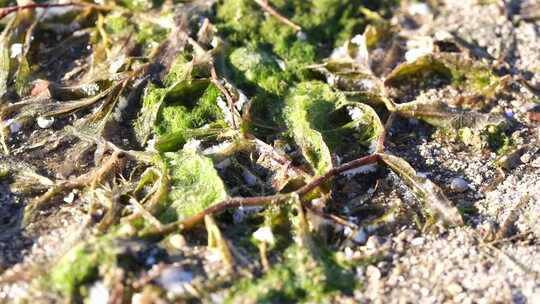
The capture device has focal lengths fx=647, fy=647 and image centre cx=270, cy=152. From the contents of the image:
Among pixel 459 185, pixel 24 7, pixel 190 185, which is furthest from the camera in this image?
pixel 24 7

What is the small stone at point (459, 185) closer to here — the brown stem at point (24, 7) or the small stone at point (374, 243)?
the small stone at point (374, 243)

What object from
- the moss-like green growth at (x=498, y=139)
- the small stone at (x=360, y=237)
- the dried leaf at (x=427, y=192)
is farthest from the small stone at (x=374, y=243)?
the moss-like green growth at (x=498, y=139)

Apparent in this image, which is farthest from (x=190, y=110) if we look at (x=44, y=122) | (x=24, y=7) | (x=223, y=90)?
(x=24, y=7)

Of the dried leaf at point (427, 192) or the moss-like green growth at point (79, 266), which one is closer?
the moss-like green growth at point (79, 266)

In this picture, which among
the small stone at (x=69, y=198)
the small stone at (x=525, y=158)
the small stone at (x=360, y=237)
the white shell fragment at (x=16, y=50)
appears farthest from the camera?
the white shell fragment at (x=16, y=50)

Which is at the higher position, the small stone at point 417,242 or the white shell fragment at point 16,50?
the white shell fragment at point 16,50

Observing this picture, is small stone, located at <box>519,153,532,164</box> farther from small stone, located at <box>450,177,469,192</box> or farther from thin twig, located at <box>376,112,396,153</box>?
thin twig, located at <box>376,112,396,153</box>

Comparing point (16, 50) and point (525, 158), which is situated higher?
point (16, 50)

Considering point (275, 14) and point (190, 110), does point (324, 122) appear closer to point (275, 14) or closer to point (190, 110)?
point (190, 110)
